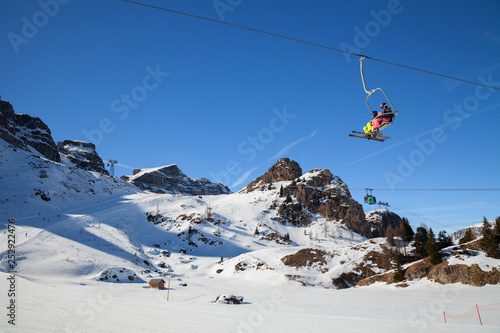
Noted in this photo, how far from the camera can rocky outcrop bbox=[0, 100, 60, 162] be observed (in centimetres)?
14007

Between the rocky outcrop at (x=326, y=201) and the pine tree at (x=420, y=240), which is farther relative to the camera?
the rocky outcrop at (x=326, y=201)

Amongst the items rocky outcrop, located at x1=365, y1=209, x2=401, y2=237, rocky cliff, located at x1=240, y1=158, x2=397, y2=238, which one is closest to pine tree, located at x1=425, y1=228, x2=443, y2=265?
Result: rocky cliff, located at x1=240, y1=158, x2=397, y2=238

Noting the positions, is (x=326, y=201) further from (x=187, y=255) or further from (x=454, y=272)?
(x=454, y=272)

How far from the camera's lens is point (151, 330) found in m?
13.0

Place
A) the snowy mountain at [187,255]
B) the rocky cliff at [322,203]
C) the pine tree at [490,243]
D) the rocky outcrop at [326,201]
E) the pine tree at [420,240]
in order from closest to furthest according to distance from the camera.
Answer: the snowy mountain at [187,255] → the pine tree at [490,243] → the pine tree at [420,240] → the rocky outcrop at [326,201] → the rocky cliff at [322,203]

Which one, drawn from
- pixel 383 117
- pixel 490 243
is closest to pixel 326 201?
pixel 490 243

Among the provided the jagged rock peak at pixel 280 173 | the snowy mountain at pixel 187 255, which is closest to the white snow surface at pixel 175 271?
the snowy mountain at pixel 187 255

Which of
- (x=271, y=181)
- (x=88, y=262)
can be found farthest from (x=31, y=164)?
(x=271, y=181)

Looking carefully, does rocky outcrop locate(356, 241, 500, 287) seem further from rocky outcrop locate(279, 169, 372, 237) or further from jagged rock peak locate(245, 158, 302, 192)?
jagged rock peak locate(245, 158, 302, 192)

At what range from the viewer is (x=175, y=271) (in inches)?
2403

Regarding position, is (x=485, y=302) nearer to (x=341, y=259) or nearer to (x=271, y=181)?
(x=341, y=259)

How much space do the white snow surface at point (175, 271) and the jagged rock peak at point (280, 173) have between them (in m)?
15.7

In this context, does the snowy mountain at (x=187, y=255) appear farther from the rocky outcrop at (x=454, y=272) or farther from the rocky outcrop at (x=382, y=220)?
the rocky outcrop at (x=382, y=220)

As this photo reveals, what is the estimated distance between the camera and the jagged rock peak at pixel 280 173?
493 feet
